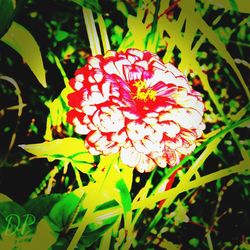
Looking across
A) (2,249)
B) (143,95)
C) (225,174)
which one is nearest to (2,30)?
(143,95)

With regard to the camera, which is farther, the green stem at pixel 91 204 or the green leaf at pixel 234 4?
the green leaf at pixel 234 4

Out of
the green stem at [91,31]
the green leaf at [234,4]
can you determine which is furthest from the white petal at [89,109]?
the green leaf at [234,4]

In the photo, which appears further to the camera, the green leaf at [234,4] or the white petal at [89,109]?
the green leaf at [234,4]

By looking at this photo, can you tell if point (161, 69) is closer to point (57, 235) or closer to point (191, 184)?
point (191, 184)

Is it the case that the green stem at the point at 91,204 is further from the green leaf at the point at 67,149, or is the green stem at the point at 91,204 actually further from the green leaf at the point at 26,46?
the green leaf at the point at 26,46

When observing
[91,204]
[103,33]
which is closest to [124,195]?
[91,204]

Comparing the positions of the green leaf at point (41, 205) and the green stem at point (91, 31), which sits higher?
the green stem at point (91, 31)

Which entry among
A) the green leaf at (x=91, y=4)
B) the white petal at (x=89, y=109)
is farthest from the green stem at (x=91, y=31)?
the white petal at (x=89, y=109)

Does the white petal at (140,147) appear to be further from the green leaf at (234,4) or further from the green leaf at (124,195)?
the green leaf at (234,4)

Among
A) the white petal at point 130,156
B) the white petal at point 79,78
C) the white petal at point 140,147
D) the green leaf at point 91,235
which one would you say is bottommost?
the green leaf at point 91,235
